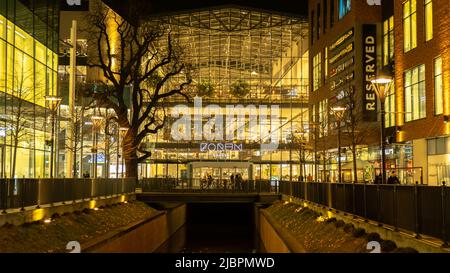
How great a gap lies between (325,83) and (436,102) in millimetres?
27668

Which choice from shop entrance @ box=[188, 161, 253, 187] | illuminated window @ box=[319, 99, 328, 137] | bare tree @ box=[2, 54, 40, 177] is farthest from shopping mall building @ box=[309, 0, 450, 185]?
bare tree @ box=[2, 54, 40, 177]

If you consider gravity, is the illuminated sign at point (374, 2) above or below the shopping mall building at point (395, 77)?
above

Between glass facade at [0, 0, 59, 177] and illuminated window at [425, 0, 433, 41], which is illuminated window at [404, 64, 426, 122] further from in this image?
glass facade at [0, 0, 59, 177]

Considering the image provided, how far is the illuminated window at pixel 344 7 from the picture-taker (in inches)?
2277

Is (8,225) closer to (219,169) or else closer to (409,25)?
(409,25)

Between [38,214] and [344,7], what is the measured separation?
1709 inches

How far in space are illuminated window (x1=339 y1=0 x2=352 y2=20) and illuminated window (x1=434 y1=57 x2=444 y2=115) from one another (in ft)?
62.8

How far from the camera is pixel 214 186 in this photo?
61.4 m

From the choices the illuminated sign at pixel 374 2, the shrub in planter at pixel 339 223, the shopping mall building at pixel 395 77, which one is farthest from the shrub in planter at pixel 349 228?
the illuminated sign at pixel 374 2

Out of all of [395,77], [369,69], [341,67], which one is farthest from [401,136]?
[341,67]

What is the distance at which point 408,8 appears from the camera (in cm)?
4450

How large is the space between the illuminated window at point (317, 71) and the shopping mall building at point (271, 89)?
0.33 m

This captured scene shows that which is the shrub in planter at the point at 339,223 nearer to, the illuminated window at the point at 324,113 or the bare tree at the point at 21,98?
the bare tree at the point at 21,98
